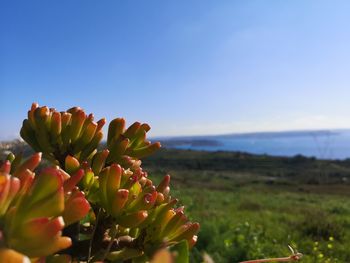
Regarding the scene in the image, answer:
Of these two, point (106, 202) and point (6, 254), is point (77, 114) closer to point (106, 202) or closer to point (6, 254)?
point (106, 202)

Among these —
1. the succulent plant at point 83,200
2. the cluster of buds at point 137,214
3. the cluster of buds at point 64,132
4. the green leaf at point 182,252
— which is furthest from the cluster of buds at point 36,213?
the cluster of buds at point 64,132

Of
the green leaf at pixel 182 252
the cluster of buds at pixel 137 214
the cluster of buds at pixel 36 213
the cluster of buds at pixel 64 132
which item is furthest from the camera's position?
the cluster of buds at pixel 64 132

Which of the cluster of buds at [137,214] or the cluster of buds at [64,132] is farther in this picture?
the cluster of buds at [64,132]

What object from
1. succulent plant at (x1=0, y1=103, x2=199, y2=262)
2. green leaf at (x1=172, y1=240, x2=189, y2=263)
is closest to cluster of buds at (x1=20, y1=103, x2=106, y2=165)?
succulent plant at (x1=0, y1=103, x2=199, y2=262)

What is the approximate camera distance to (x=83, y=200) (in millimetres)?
698

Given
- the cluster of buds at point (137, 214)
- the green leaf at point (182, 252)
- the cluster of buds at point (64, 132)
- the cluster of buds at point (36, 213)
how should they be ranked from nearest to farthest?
the cluster of buds at point (36, 213) < the green leaf at point (182, 252) < the cluster of buds at point (137, 214) < the cluster of buds at point (64, 132)

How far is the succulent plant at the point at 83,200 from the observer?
632 mm

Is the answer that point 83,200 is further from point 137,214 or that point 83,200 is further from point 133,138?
point 133,138

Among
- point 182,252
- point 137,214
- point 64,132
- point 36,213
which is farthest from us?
point 64,132

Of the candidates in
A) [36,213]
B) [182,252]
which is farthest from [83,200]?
[182,252]

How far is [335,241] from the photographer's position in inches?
378

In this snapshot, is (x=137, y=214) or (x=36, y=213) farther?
(x=137, y=214)

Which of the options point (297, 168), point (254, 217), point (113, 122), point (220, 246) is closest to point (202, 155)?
point (297, 168)

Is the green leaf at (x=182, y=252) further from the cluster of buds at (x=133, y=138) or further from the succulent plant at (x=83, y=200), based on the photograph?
the cluster of buds at (x=133, y=138)
